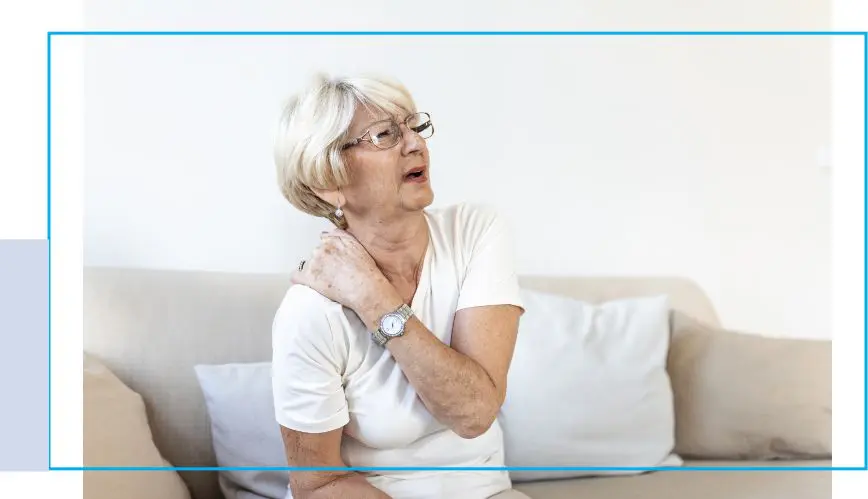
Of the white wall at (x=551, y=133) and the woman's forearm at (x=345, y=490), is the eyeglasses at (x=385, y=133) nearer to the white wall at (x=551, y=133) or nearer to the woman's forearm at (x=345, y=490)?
the white wall at (x=551, y=133)

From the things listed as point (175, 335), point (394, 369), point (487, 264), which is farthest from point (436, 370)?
point (175, 335)

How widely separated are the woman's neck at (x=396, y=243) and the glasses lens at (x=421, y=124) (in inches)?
5.8

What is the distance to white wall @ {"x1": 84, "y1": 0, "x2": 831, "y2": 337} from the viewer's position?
5.49ft

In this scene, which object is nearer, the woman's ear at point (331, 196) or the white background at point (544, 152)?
the woman's ear at point (331, 196)

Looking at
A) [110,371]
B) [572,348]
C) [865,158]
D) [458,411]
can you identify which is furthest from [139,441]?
[865,158]

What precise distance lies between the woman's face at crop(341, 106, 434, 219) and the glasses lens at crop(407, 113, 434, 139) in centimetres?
1

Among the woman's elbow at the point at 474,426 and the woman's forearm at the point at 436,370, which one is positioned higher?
the woman's forearm at the point at 436,370

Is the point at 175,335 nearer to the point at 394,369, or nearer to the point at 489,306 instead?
the point at 394,369

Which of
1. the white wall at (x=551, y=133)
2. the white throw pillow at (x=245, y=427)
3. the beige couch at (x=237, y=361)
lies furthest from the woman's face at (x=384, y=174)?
the white throw pillow at (x=245, y=427)

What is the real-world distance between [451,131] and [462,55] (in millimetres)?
171

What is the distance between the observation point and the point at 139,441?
5.49ft

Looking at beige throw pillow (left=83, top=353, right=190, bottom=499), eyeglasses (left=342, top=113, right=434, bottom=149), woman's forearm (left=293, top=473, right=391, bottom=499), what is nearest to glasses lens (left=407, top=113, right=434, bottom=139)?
eyeglasses (left=342, top=113, right=434, bottom=149)

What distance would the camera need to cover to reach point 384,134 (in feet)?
4.93

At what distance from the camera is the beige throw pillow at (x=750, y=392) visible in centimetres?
181
